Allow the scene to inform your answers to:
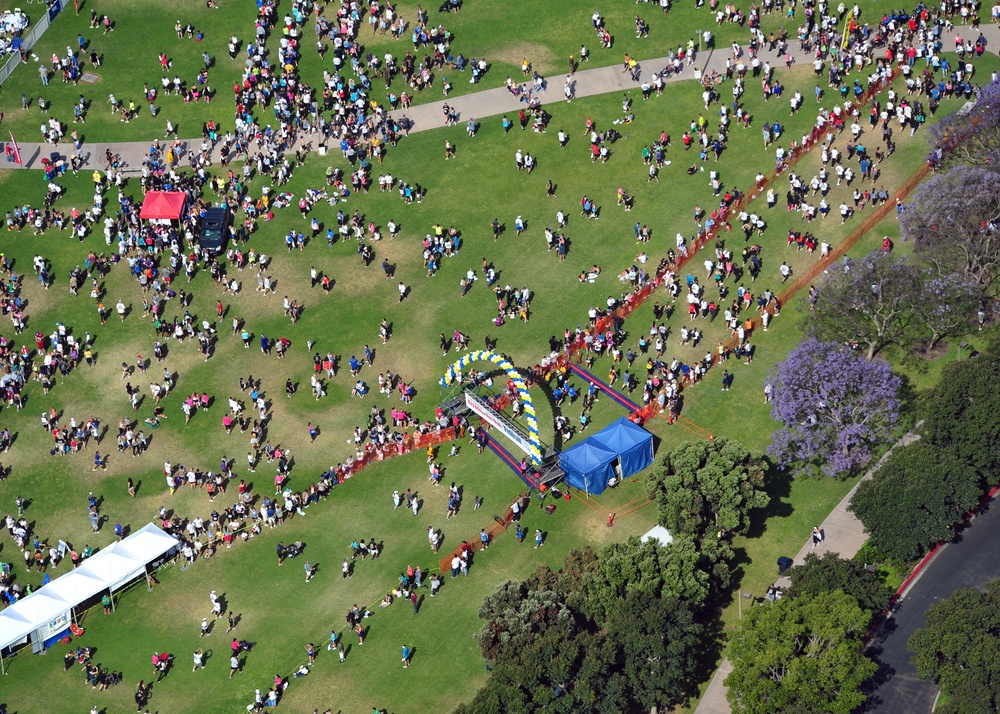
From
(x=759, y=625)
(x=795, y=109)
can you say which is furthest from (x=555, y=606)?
→ (x=795, y=109)

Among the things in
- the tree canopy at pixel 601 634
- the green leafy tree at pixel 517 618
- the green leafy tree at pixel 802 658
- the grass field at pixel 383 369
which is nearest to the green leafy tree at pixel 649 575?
the tree canopy at pixel 601 634

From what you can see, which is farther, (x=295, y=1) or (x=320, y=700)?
(x=295, y=1)

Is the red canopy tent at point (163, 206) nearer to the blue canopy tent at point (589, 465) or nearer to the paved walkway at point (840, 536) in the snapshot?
the blue canopy tent at point (589, 465)

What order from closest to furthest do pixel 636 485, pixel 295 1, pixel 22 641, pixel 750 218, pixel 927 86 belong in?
pixel 22 641, pixel 636 485, pixel 750 218, pixel 927 86, pixel 295 1

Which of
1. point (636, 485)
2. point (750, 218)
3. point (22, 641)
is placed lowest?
point (22, 641)

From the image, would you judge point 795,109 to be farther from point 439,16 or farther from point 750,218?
point 439,16

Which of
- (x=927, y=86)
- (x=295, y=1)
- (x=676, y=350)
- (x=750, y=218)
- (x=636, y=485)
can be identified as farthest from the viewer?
(x=295, y=1)

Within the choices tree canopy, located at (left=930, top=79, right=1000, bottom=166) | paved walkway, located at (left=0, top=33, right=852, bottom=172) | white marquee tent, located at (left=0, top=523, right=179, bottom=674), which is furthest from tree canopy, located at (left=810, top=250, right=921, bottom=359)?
white marquee tent, located at (left=0, top=523, right=179, bottom=674)
